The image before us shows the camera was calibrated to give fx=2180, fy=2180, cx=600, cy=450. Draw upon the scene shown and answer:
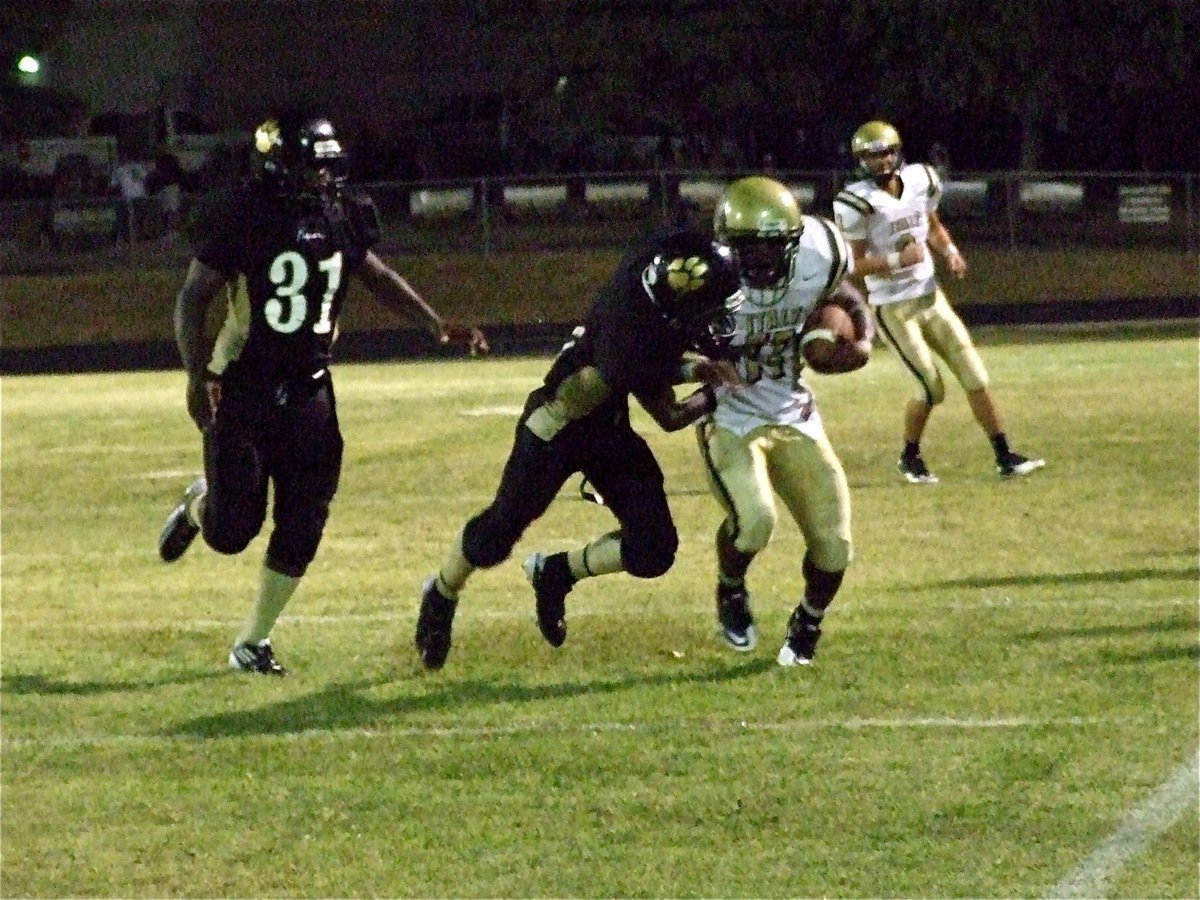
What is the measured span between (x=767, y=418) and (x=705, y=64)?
23807mm

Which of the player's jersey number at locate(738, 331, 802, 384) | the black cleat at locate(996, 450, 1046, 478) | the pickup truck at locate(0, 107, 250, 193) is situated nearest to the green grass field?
the black cleat at locate(996, 450, 1046, 478)

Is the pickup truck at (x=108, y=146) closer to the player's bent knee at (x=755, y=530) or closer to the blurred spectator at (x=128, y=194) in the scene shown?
the blurred spectator at (x=128, y=194)

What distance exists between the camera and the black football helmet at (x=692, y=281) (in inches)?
250

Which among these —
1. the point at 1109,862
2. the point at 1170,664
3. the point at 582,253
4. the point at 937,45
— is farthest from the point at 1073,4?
the point at 1109,862

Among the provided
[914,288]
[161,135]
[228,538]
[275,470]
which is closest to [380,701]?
[228,538]

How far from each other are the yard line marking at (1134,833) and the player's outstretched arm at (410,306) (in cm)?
268

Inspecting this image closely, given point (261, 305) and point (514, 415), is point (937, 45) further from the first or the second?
point (261, 305)

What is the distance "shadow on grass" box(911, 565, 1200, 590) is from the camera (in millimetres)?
8875

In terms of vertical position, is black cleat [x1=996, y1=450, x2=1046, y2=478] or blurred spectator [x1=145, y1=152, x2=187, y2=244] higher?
blurred spectator [x1=145, y1=152, x2=187, y2=244]

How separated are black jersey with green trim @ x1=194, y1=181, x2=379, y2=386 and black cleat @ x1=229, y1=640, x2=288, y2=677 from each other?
1037mm

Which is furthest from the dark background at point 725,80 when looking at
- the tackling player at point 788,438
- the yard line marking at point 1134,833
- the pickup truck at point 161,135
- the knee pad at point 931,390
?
the yard line marking at point 1134,833

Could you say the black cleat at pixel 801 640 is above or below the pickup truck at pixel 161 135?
below

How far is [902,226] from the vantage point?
11438 millimetres

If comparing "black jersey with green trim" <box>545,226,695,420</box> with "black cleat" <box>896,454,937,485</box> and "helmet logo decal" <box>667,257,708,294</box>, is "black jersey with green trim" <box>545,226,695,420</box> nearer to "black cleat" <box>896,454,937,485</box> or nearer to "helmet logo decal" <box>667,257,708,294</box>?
"helmet logo decal" <box>667,257,708,294</box>
